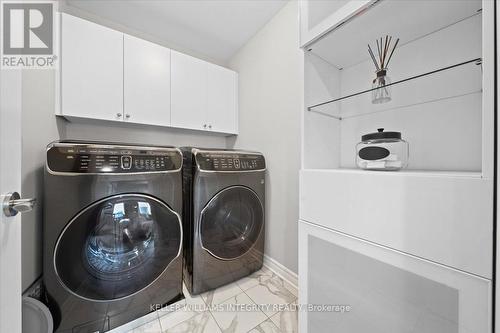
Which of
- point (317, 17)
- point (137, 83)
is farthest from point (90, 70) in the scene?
point (317, 17)

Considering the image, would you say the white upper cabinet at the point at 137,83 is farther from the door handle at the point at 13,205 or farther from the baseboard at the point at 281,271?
the baseboard at the point at 281,271

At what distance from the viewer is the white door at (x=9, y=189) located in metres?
0.41

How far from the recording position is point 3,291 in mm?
→ 414

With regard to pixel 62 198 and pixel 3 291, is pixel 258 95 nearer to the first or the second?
pixel 62 198

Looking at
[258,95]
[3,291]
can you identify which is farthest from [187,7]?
[3,291]

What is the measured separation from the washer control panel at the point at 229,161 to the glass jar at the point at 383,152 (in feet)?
2.65

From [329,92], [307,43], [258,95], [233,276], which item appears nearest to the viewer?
[307,43]

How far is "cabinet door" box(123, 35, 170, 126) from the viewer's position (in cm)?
143

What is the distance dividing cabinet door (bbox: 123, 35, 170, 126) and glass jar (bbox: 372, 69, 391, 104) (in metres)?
1.50

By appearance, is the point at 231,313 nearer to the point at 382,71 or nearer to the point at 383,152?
the point at 383,152

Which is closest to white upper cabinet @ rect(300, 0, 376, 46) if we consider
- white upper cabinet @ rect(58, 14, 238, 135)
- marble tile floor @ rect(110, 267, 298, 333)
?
white upper cabinet @ rect(58, 14, 238, 135)

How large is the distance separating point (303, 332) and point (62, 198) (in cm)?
128

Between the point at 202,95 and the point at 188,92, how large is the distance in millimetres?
132

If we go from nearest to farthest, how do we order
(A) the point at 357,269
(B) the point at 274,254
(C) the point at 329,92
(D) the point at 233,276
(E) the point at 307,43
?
1. (A) the point at 357,269
2. (E) the point at 307,43
3. (C) the point at 329,92
4. (D) the point at 233,276
5. (B) the point at 274,254
